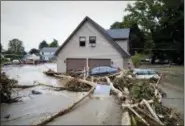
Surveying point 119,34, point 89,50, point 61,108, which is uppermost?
point 119,34

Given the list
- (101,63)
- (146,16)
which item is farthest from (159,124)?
(146,16)

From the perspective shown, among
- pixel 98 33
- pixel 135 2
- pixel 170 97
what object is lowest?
pixel 170 97

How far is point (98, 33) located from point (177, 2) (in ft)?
73.9

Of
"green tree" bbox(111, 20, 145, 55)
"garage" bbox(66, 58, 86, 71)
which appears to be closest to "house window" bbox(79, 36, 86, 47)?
"garage" bbox(66, 58, 86, 71)

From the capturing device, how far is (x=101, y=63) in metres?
26.3

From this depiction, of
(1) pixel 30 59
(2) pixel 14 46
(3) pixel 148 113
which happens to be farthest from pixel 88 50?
(1) pixel 30 59

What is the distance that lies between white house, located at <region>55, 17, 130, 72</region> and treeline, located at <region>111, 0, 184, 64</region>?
1811cm

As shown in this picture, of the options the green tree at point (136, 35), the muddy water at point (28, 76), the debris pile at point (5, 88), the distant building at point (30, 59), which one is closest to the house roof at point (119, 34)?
the muddy water at point (28, 76)

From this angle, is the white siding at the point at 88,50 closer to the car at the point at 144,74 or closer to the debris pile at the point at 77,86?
the car at the point at 144,74

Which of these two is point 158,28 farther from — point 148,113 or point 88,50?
point 148,113

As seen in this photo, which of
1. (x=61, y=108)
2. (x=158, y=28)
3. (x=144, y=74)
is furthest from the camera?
(x=158, y=28)

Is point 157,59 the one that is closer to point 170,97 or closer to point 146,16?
point 146,16

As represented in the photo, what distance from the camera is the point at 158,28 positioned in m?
46.7

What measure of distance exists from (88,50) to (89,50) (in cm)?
11
